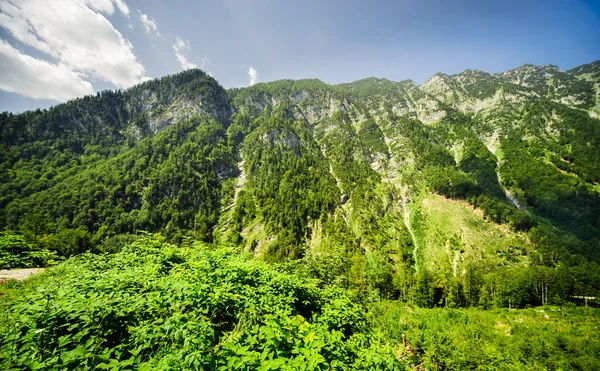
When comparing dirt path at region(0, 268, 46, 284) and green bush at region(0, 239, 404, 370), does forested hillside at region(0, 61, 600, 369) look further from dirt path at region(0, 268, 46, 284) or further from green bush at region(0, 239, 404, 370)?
dirt path at region(0, 268, 46, 284)

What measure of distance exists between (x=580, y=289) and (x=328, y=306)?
4343 inches

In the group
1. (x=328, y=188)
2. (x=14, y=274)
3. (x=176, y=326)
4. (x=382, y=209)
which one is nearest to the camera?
(x=176, y=326)

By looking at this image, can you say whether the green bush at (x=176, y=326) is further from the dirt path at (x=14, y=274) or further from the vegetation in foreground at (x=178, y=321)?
the dirt path at (x=14, y=274)

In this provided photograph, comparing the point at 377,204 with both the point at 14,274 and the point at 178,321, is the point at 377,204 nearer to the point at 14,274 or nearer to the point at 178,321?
the point at 14,274

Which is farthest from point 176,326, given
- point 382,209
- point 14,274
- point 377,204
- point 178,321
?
point 382,209

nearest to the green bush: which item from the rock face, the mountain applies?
the mountain

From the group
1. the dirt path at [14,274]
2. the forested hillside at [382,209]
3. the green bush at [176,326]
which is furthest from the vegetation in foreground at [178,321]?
the forested hillside at [382,209]

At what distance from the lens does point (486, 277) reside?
80.3 m

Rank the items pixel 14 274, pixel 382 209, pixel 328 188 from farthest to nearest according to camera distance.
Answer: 1. pixel 328 188
2. pixel 382 209
3. pixel 14 274

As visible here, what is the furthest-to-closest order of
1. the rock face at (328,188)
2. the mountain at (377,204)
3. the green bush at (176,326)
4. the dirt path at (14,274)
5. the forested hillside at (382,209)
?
the rock face at (328,188), the mountain at (377,204), the forested hillside at (382,209), the dirt path at (14,274), the green bush at (176,326)

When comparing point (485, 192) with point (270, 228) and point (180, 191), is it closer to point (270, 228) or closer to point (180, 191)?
point (270, 228)

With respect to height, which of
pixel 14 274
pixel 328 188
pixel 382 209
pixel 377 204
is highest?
pixel 328 188

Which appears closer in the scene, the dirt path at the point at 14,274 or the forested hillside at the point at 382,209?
the dirt path at the point at 14,274

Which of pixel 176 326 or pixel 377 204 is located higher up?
pixel 176 326
